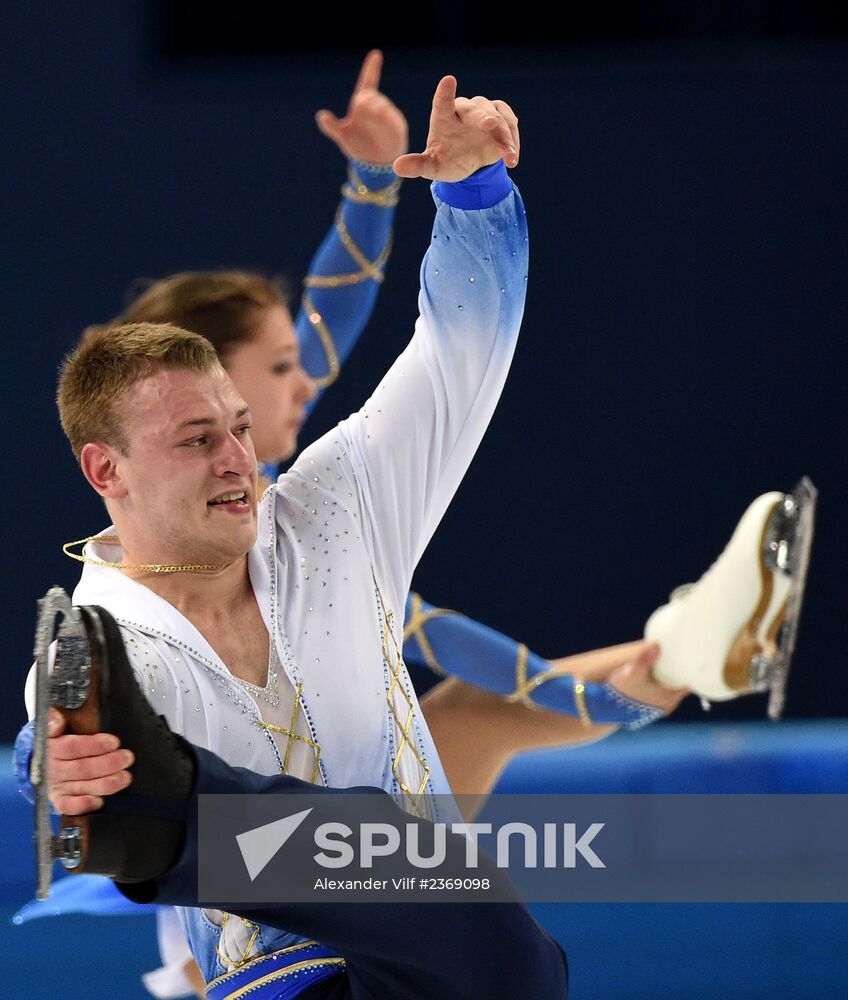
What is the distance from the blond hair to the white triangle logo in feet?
1.44

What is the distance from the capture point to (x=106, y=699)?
153 cm

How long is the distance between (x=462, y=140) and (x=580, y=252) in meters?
2.58

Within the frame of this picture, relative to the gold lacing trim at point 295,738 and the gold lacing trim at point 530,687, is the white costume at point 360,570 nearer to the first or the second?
the gold lacing trim at point 295,738

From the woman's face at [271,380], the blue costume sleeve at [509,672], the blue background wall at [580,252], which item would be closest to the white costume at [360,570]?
the woman's face at [271,380]

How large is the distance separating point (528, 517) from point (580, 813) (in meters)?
1.05

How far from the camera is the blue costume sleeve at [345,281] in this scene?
289 cm

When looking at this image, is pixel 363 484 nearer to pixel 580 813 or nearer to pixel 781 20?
pixel 580 813

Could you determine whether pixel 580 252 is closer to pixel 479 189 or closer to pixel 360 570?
pixel 479 189

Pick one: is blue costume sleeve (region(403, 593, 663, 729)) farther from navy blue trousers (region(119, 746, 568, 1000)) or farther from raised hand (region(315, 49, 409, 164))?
navy blue trousers (region(119, 746, 568, 1000))

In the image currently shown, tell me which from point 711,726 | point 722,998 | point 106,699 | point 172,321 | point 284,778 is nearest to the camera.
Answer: point 106,699

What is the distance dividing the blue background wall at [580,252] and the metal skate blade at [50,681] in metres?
2.80

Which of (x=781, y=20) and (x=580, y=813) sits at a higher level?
(x=781, y=20)

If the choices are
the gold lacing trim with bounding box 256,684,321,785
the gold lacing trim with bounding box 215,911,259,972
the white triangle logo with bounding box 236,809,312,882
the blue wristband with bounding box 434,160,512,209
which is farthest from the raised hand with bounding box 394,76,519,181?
the gold lacing trim with bounding box 215,911,259,972

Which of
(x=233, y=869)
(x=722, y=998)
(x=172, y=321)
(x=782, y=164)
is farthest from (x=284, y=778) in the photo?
(x=782, y=164)
